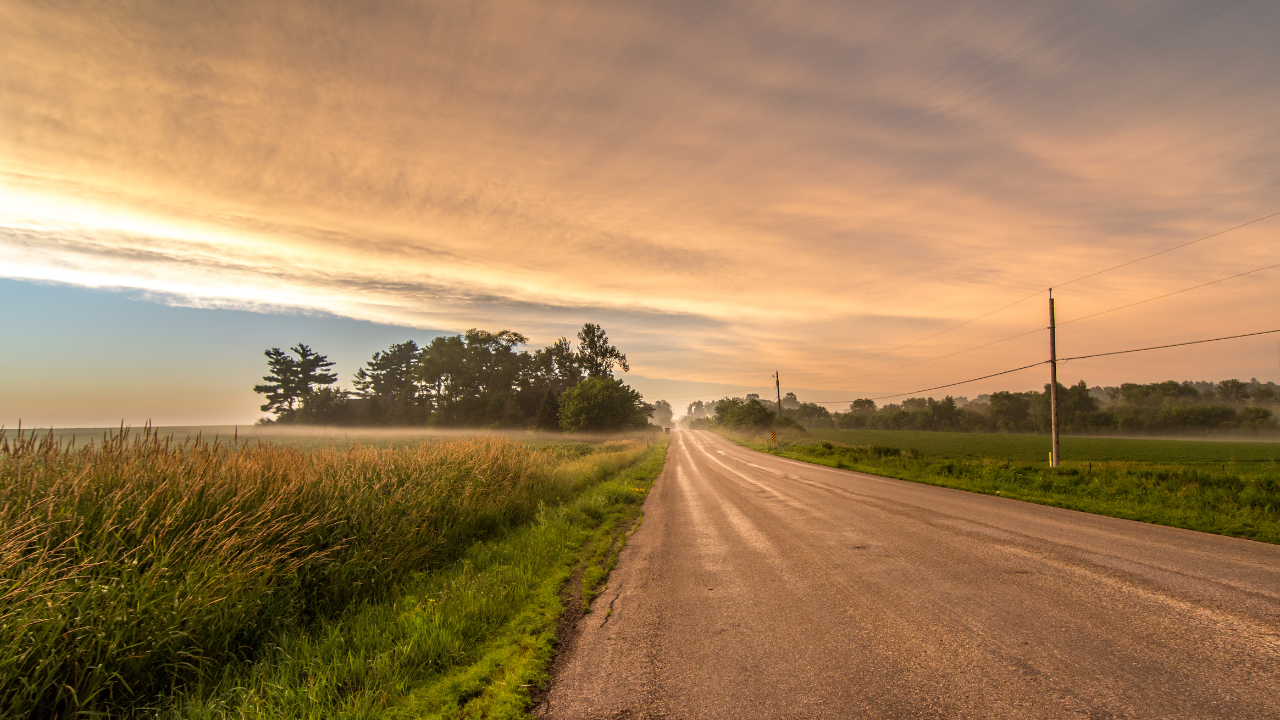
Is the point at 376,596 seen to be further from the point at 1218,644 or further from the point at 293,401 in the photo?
the point at 293,401

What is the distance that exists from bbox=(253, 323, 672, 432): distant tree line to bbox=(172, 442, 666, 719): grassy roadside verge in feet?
188

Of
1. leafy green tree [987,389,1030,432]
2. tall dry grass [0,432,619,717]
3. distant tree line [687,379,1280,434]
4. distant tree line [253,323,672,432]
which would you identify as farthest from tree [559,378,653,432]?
leafy green tree [987,389,1030,432]

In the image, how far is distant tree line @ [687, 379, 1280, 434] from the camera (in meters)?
85.2

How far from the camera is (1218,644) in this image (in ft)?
14.0

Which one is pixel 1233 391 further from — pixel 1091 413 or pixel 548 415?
pixel 548 415

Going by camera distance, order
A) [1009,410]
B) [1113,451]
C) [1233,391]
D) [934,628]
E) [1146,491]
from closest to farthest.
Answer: [934,628]
[1146,491]
[1113,451]
[1009,410]
[1233,391]

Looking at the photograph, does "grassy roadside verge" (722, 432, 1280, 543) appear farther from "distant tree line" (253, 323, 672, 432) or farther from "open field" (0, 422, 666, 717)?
"distant tree line" (253, 323, 672, 432)

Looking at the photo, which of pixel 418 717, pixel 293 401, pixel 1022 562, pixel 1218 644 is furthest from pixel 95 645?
pixel 293 401

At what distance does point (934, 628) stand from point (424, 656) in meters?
4.99

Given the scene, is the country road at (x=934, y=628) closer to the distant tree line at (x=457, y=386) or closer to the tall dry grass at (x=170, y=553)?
the tall dry grass at (x=170, y=553)

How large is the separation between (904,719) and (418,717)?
3525 mm

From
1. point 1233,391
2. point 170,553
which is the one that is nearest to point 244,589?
point 170,553

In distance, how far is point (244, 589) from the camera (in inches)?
197

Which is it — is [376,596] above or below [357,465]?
below
